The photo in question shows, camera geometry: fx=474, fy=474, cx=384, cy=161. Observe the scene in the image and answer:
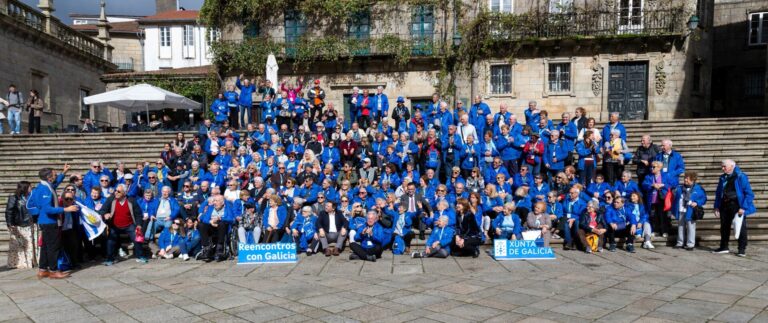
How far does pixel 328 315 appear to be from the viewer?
6215 mm

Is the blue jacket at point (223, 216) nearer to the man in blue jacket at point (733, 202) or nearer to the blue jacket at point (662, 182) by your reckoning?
the blue jacket at point (662, 182)

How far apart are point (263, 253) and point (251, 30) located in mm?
17983

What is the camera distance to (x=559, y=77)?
22.2 meters

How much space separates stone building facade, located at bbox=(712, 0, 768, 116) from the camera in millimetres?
25891

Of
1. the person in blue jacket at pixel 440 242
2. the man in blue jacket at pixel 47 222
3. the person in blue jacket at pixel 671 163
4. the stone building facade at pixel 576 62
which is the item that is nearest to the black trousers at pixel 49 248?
the man in blue jacket at pixel 47 222

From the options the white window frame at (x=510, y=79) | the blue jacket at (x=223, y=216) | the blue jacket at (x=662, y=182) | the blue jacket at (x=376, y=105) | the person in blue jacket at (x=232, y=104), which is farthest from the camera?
the white window frame at (x=510, y=79)

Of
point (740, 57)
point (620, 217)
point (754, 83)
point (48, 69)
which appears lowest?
point (620, 217)

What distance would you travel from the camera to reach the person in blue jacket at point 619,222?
32.0 ft

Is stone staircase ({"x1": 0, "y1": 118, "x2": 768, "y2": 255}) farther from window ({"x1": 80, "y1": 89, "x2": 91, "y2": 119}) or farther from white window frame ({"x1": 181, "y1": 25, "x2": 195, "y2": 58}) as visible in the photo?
white window frame ({"x1": 181, "y1": 25, "x2": 195, "y2": 58})

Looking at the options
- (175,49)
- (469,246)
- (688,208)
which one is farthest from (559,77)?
(175,49)

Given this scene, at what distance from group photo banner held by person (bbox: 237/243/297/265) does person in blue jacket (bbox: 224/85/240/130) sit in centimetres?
962

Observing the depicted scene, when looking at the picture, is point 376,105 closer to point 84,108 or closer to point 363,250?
point 363,250

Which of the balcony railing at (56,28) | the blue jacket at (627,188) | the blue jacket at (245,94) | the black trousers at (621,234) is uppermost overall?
the balcony railing at (56,28)

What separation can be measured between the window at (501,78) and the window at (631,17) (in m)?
5.19
